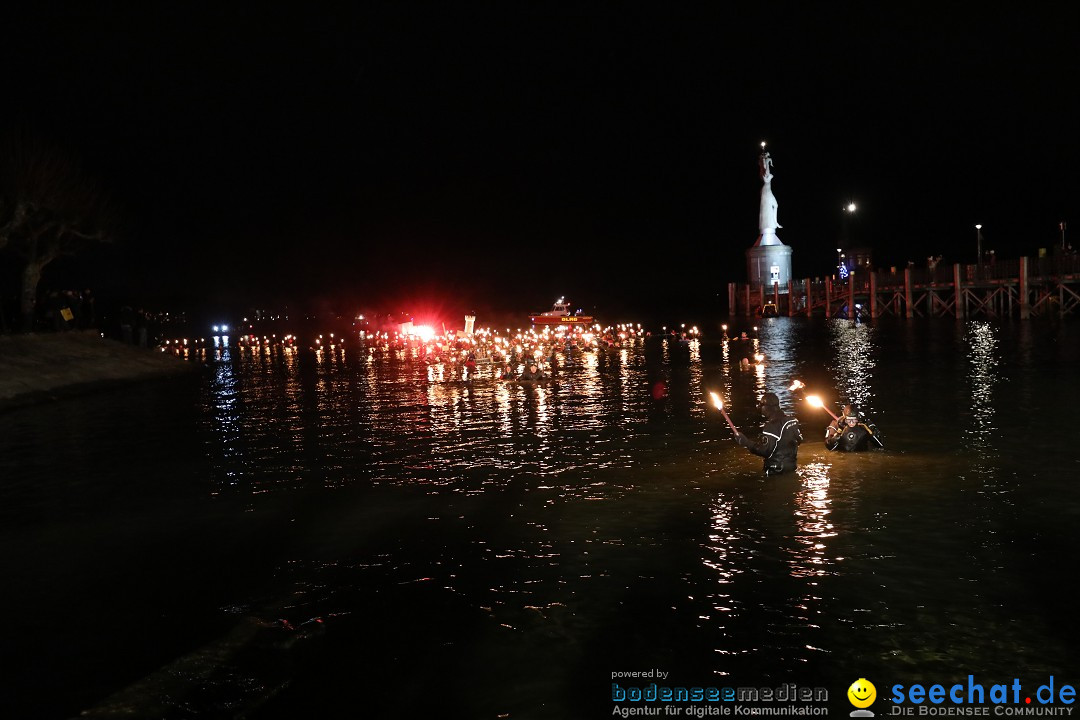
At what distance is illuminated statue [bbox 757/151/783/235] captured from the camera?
114625 mm

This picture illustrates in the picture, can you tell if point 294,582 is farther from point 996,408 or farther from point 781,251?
point 781,251

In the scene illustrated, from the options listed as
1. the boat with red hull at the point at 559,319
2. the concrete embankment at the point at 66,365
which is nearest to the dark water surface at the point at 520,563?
the concrete embankment at the point at 66,365

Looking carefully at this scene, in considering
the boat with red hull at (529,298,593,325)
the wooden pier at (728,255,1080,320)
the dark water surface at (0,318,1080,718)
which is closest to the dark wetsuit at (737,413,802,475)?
the dark water surface at (0,318,1080,718)

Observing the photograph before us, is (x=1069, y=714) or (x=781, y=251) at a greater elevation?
(x=781, y=251)

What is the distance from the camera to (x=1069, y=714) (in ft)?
22.4

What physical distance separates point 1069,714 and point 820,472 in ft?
26.8

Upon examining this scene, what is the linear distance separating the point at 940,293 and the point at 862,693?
3457 inches

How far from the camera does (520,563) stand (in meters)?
10.8

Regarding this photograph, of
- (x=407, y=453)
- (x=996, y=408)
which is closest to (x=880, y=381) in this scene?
(x=996, y=408)

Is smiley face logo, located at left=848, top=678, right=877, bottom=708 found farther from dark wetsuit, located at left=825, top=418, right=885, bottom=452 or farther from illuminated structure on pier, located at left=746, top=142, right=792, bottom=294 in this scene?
illuminated structure on pier, located at left=746, top=142, right=792, bottom=294

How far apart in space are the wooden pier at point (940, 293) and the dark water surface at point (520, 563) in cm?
4674

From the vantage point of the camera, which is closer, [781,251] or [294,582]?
[294,582]

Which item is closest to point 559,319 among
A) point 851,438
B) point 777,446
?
point 851,438

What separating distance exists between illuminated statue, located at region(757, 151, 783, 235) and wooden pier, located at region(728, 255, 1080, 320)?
8.31m
